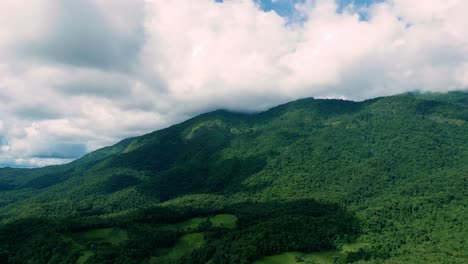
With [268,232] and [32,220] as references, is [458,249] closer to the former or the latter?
[268,232]

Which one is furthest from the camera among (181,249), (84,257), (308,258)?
(181,249)

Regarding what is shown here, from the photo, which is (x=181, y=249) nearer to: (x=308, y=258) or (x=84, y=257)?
(x=84, y=257)

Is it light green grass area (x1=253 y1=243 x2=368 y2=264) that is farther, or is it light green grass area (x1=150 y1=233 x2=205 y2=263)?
light green grass area (x1=150 y1=233 x2=205 y2=263)

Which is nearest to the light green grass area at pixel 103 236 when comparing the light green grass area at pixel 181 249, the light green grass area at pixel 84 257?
the light green grass area at pixel 84 257

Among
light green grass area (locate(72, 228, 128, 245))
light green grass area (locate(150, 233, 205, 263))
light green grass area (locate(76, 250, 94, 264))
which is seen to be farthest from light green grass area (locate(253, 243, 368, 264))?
light green grass area (locate(76, 250, 94, 264))

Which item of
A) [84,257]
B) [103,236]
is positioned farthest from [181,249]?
[84,257]

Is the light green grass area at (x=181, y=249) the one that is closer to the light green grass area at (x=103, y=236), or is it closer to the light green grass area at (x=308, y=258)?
the light green grass area at (x=103, y=236)

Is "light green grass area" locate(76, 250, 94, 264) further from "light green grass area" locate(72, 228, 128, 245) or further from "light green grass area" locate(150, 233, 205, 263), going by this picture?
"light green grass area" locate(150, 233, 205, 263)
